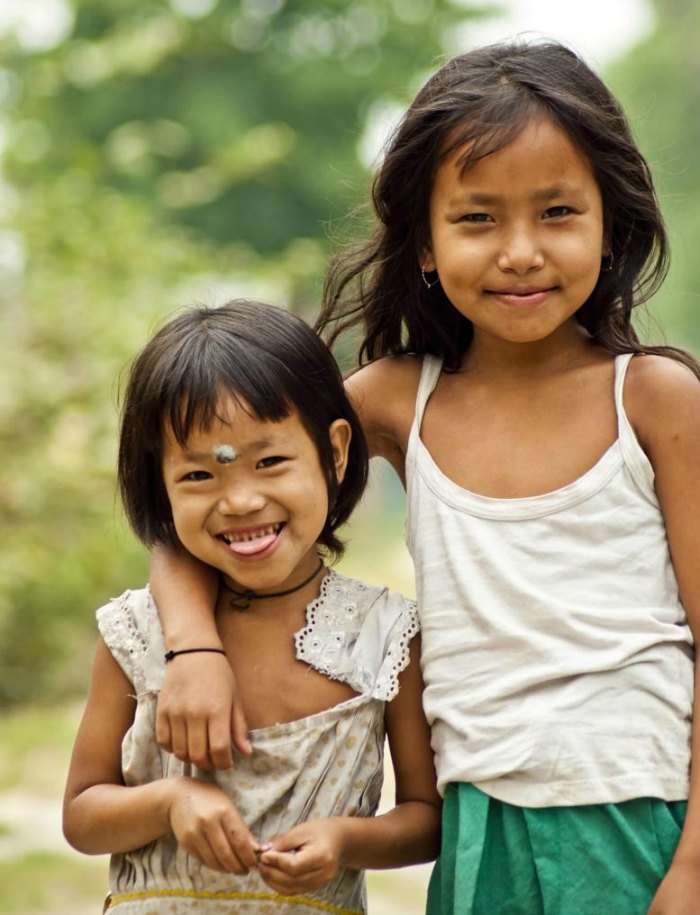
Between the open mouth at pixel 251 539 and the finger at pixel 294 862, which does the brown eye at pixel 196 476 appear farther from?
the finger at pixel 294 862

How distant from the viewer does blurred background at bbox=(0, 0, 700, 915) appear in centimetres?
609

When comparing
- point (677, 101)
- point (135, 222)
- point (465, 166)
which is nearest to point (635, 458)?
point (465, 166)

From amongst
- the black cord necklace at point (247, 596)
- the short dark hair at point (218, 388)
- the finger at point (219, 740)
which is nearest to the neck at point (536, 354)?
the short dark hair at point (218, 388)

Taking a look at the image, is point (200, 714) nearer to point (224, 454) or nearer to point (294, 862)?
point (294, 862)

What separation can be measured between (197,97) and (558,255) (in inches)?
465

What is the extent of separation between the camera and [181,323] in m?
2.15

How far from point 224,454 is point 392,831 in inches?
21.1

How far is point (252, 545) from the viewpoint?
6.68ft

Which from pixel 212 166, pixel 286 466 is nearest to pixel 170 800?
pixel 286 466

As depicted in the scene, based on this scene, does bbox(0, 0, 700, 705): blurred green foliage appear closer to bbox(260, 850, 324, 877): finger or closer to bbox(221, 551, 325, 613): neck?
bbox(221, 551, 325, 613): neck

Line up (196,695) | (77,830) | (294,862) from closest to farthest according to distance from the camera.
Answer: (294,862)
(196,695)
(77,830)

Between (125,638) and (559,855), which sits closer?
(559,855)

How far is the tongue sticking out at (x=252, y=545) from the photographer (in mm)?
2033

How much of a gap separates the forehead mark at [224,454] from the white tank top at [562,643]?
310mm
